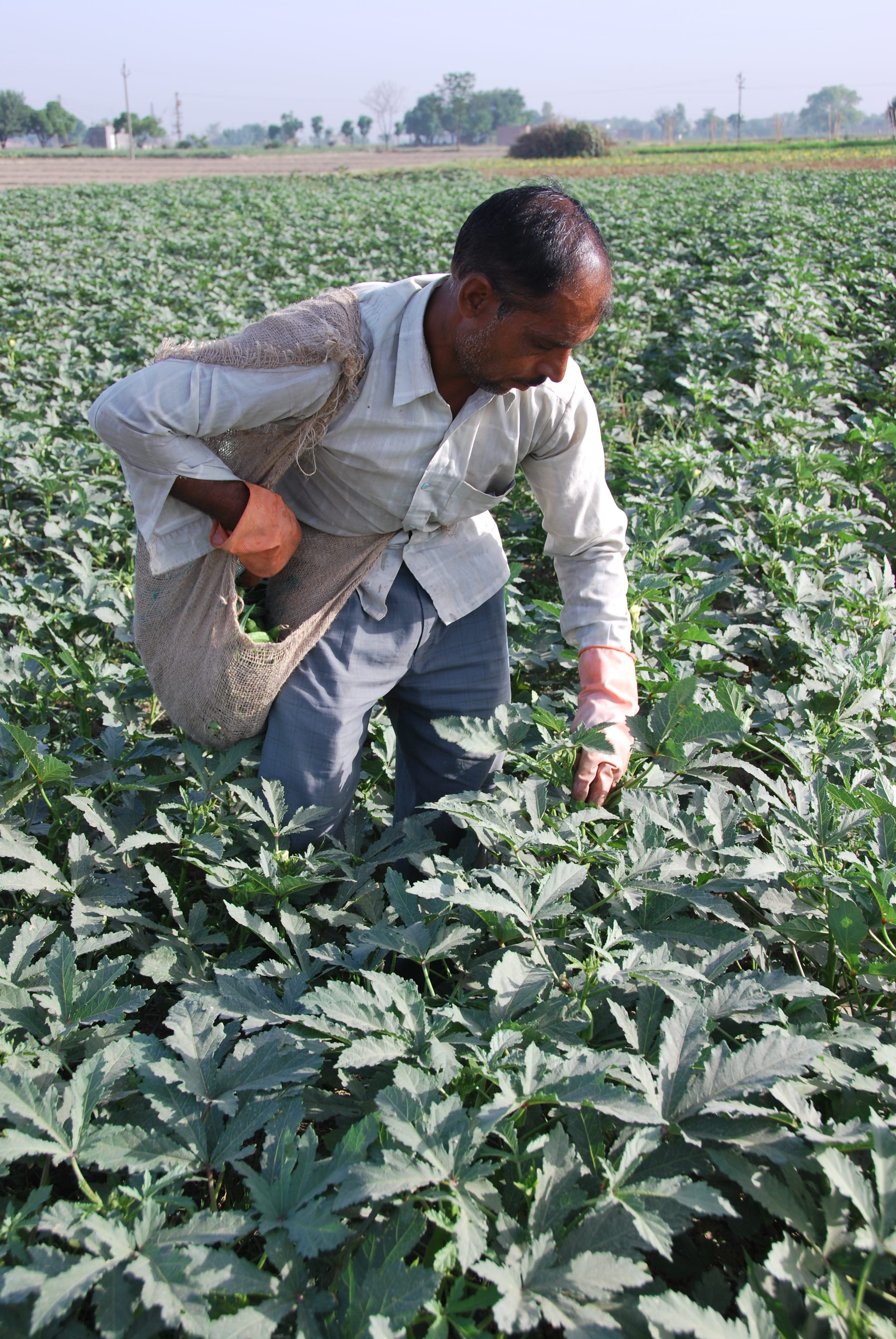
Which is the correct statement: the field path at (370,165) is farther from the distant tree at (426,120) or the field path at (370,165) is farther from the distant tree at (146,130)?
the distant tree at (426,120)

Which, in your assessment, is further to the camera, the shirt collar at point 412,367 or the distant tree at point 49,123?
the distant tree at point 49,123

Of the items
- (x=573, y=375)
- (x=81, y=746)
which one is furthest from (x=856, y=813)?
(x=81, y=746)

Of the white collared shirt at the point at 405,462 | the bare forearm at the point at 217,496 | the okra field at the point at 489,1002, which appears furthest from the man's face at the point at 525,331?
the okra field at the point at 489,1002

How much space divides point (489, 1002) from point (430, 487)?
110 centimetres

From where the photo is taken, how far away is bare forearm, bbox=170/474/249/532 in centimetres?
186

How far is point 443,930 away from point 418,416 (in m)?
1.07

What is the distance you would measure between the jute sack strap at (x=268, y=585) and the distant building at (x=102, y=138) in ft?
288

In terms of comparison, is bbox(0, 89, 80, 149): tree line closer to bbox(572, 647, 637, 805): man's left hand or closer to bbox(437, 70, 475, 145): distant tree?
bbox(437, 70, 475, 145): distant tree

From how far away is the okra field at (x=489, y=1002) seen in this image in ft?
3.47

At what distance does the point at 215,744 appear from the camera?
2.16 m

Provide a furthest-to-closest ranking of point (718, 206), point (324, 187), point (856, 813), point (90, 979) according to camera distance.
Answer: point (324, 187), point (718, 206), point (856, 813), point (90, 979)

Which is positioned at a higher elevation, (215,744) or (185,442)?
(185,442)

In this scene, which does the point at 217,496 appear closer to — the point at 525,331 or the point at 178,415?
the point at 178,415

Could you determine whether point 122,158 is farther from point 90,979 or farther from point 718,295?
point 90,979
